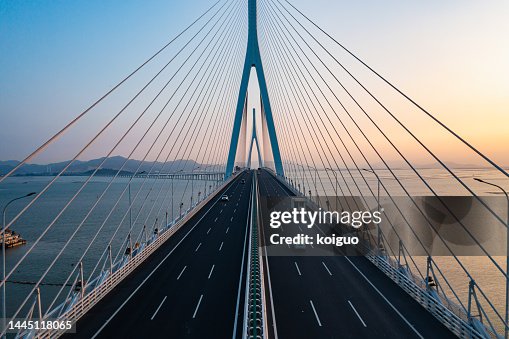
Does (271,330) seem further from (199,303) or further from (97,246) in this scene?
(97,246)

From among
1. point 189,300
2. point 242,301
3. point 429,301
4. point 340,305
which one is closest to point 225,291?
point 242,301

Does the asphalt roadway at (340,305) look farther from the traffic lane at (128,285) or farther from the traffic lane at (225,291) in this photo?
the traffic lane at (128,285)

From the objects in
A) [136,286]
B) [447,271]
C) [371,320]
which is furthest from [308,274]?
[447,271]

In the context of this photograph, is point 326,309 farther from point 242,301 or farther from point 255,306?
point 255,306

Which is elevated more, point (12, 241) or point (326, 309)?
point (326, 309)

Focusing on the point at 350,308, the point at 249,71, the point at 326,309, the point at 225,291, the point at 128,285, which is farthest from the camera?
the point at 249,71

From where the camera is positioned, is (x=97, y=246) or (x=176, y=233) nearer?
(x=176, y=233)

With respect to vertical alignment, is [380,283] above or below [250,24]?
below
